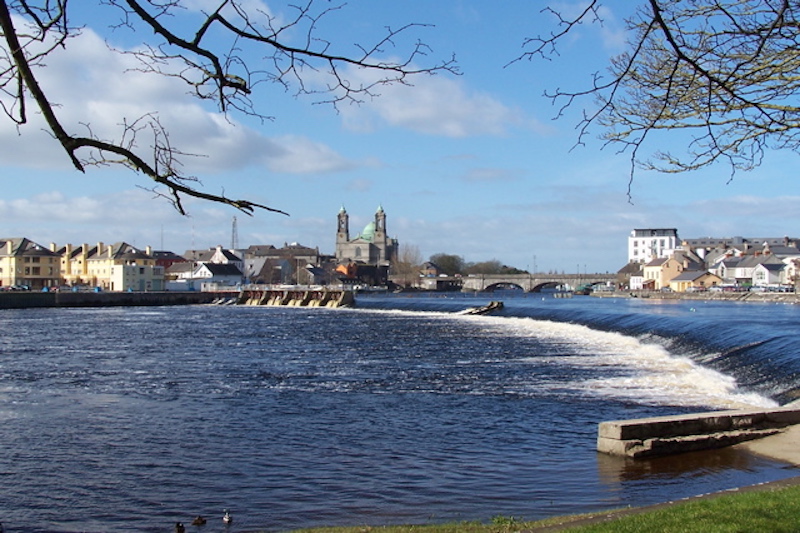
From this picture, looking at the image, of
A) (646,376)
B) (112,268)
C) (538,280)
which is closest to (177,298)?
(112,268)

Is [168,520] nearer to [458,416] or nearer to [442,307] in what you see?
[458,416]

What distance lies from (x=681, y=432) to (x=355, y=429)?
6676 millimetres

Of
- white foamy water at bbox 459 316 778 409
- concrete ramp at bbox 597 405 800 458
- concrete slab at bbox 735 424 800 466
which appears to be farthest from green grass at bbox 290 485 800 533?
white foamy water at bbox 459 316 778 409

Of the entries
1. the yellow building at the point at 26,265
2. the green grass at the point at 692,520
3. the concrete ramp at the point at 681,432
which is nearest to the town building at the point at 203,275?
the yellow building at the point at 26,265

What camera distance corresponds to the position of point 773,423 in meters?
15.3

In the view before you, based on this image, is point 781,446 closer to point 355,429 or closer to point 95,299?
point 355,429

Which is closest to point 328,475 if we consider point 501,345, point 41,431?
point 41,431

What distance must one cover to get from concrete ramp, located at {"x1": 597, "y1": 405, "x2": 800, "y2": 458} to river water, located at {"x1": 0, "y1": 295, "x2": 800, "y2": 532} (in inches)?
12.7

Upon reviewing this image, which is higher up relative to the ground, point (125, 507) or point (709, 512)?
point (709, 512)

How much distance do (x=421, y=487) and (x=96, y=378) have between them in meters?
17.3

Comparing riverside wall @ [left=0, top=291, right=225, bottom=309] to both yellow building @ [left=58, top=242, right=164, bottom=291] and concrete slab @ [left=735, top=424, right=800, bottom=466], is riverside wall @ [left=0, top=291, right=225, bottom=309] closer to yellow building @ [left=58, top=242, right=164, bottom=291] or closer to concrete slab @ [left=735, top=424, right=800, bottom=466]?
yellow building @ [left=58, top=242, right=164, bottom=291]

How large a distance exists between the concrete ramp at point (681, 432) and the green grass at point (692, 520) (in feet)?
12.7

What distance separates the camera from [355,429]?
17109 millimetres

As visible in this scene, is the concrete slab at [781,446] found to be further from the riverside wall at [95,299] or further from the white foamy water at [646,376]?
the riverside wall at [95,299]
